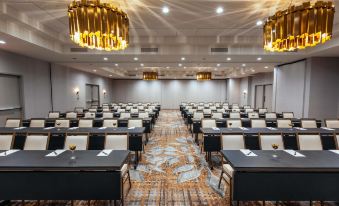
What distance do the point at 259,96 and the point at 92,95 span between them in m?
14.8

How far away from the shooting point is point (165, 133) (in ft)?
31.2

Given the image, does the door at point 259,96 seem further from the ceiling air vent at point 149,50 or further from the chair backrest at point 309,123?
the ceiling air vent at point 149,50

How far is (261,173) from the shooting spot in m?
2.90

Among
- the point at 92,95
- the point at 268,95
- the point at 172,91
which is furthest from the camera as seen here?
the point at 172,91

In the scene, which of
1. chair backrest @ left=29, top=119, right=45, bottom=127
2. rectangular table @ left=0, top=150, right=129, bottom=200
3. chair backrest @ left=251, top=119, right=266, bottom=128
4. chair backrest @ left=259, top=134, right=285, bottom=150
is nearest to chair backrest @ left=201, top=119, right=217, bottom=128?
chair backrest @ left=251, top=119, right=266, bottom=128

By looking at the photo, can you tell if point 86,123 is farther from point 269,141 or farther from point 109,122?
point 269,141

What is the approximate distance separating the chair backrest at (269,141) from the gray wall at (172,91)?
19.1 m

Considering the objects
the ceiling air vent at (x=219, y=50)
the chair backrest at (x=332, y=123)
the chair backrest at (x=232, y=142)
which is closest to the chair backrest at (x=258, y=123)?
the chair backrest at (x=332, y=123)

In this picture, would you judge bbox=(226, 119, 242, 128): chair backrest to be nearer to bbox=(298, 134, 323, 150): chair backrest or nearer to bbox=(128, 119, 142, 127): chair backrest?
bbox=(298, 134, 323, 150): chair backrest

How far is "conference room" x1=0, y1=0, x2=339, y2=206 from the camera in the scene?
114 inches

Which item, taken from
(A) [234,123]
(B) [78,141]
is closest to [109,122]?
(B) [78,141]

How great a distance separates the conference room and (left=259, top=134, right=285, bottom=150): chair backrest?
2cm

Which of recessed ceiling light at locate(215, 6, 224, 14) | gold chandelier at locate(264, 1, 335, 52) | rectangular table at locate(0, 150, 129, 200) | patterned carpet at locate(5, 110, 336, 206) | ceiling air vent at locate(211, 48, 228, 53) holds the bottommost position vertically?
patterned carpet at locate(5, 110, 336, 206)

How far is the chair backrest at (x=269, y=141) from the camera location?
13.9ft
